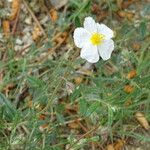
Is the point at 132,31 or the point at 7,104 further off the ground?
the point at 7,104

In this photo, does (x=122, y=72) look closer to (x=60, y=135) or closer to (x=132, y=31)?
(x=132, y=31)

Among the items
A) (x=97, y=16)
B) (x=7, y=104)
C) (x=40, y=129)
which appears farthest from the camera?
(x=97, y=16)

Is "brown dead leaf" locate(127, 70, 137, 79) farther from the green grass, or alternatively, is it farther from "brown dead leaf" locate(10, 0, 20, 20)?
"brown dead leaf" locate(10, 0, 20, 20)

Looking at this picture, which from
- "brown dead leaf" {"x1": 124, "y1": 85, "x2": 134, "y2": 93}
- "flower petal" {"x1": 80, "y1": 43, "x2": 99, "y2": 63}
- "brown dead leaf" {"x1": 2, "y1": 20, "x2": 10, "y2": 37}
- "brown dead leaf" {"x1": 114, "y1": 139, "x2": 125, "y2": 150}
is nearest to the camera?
"flower petal" {"x1": 80, "y1": 43, "x2": 99, "y2": 63}

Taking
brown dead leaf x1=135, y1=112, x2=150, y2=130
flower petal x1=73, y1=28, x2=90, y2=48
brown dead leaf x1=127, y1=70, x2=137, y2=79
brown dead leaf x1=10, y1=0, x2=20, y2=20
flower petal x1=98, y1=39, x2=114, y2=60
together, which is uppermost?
flower petal x1=73, y1=28, x2=90, y2=48

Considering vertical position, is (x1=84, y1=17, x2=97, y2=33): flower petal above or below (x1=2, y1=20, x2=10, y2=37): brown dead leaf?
above

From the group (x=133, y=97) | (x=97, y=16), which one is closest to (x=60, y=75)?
(x=133, y=97)

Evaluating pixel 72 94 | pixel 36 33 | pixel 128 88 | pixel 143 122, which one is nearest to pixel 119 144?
pixel 143 122

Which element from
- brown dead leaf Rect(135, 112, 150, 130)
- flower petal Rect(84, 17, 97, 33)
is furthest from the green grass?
flower petal Rect(84, 17, 97, 33)
